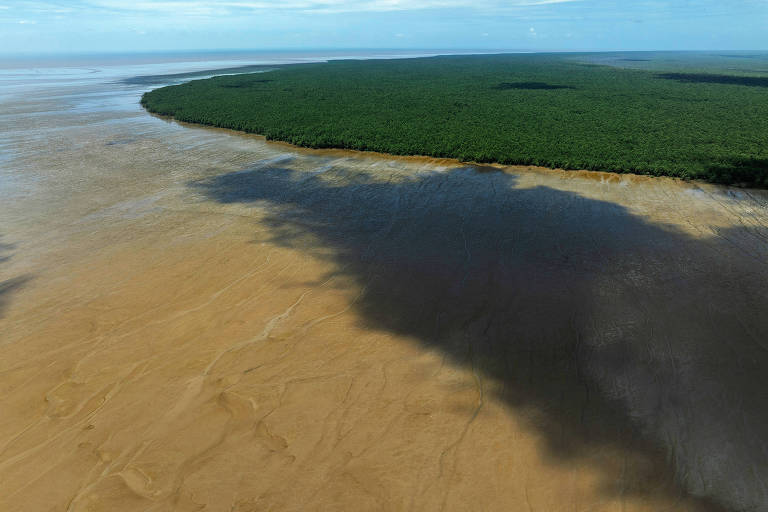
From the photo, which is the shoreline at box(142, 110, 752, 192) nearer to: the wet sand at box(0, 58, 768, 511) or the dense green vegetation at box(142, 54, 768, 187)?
the dense green vegetation at box(142, 54, 768, 187)

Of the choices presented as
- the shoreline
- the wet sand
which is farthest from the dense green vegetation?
the wet sand

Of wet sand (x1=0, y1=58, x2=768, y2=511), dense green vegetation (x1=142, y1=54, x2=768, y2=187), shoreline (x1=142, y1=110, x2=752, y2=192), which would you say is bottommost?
wet sand (x1=0, y1=58, x2=768, y2=511)

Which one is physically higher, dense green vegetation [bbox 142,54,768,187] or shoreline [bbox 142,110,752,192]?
dense green vegetation [bbox 142,54,768,187]

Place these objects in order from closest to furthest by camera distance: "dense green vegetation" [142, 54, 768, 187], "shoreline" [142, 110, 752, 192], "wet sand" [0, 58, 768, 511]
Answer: "wet sand" [0, 58, 768, 511] → "shoreline" [142, 110, 752, 192] → "dense green vegetation" [142, 54, 768, 187]

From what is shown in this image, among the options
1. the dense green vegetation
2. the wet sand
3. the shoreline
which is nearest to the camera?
the wet sand

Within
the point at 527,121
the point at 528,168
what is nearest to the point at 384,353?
the point at 528,168

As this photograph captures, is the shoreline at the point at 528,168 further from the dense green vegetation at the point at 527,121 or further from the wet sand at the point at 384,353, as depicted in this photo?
the wet sand at the point at 384,353

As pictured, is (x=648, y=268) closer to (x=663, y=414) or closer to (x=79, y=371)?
(x=663, y=414)
